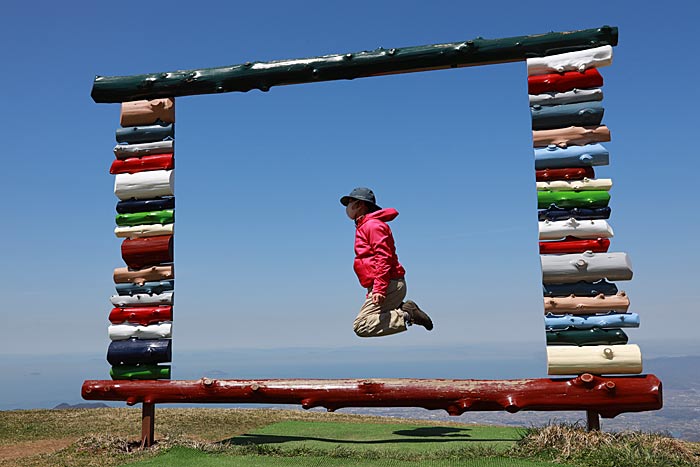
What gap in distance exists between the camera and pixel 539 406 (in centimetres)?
773

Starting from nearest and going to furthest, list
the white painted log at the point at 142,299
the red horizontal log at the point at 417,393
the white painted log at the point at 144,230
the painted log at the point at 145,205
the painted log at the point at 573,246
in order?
the red horizontal log at the point at 417,393
the painted log at the point at 573,246
the white painted log at the point at 142,299
the white painted log at the point at 144,230
the painted log at the point at 145,205

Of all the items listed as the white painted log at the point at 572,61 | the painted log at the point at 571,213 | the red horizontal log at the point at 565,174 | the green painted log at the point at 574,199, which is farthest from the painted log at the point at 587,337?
the white painted log at the point at 572,61

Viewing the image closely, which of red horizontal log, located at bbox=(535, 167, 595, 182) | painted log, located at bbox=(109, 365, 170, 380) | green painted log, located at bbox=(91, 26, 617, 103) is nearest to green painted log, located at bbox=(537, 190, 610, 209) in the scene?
red horizontal log, located at bbox=(535, 167, 595, 182)

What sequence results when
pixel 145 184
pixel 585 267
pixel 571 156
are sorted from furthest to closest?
1. pixel 145 184
2. pixel 571 156
3. pixel 585 267

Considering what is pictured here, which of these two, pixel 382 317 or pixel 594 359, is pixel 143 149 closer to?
pixel 382 317

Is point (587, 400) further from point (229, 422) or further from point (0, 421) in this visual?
point (0, 421)

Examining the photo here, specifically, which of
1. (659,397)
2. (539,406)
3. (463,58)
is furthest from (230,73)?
(659,397)

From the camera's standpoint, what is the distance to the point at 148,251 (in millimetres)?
9109

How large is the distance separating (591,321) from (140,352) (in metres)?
5.39

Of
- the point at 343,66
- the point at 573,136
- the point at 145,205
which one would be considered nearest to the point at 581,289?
the point at 573,136

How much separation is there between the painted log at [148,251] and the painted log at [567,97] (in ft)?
15.8

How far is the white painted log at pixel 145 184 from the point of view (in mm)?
9211

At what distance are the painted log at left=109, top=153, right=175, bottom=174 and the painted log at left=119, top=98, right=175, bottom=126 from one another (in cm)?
48

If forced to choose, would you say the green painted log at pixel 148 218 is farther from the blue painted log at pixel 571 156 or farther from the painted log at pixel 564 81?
the painted log at pixel 564 81
